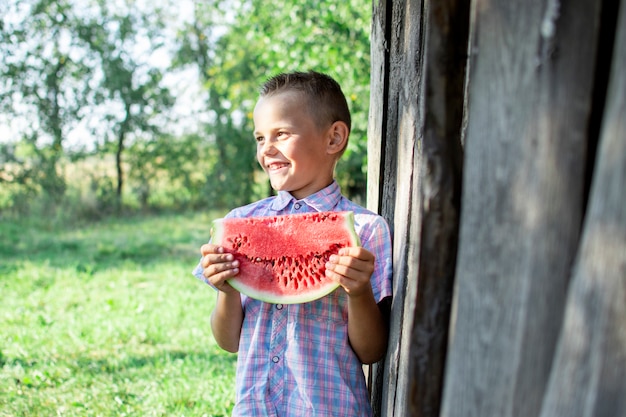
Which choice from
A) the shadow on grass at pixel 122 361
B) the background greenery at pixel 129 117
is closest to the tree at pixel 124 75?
the background greenery at pixel 129 117

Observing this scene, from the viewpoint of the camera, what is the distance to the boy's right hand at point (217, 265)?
2.47 meters

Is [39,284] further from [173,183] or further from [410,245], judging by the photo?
[173,183]

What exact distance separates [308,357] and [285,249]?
50 centimetres

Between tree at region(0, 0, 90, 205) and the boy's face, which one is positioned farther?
tree at region(0, 0, 90, 205)

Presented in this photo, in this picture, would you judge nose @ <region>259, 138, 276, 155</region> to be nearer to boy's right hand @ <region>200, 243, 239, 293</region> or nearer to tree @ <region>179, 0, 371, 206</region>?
boy's right hand @ <region>200, 243, 239, 293</region>

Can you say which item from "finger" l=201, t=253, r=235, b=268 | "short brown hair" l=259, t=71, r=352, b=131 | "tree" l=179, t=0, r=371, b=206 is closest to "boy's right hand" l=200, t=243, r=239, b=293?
"finger" l=201, t=253, r=235, b=268

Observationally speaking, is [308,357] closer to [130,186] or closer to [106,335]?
[106,335]

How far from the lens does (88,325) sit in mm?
6465

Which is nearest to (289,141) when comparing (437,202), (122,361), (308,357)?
(308,357)

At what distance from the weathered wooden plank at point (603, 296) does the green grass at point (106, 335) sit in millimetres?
3378

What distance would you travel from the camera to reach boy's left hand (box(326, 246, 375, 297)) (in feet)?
7.49

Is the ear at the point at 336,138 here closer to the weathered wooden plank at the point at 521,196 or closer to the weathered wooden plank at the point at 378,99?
the weathered wooden plank at the point at 378,99

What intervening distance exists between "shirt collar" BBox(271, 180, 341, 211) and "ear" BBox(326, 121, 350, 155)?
164 mm

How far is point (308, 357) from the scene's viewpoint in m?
2.49
